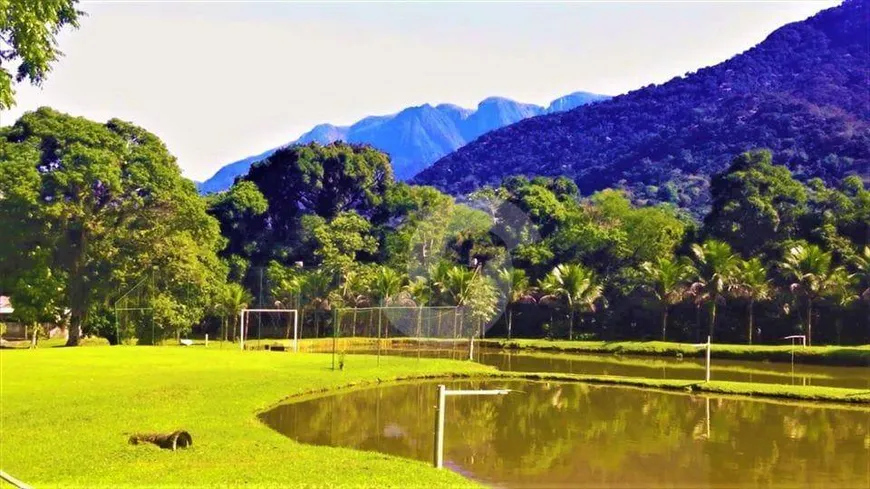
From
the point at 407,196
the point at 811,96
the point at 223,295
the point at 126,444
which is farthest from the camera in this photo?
the point at 811,96

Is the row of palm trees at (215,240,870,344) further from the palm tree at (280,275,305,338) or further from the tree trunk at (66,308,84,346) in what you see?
the tree trunk at (66,308,84,346)

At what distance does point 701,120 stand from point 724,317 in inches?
3189

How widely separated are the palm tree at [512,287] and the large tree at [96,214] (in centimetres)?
1916

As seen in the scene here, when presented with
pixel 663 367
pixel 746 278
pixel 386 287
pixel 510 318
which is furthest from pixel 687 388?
pixel 386 287

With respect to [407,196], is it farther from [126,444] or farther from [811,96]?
[811,96]

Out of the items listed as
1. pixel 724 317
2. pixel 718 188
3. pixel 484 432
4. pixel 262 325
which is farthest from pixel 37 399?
pixel 718 188

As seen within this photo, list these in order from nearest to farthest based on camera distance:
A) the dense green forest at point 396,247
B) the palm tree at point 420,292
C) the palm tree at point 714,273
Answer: the dense green forest at point 396,247 → the palm tree at point 714,273 → the palm tree at point 420,292

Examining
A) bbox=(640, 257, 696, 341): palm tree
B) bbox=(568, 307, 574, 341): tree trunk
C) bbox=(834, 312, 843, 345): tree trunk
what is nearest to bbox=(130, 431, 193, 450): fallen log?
bbox=(640, 257, 696, 341): palm tree

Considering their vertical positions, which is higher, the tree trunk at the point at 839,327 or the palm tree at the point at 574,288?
the palm tree at the point at 574,288

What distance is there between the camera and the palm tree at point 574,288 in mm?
48219

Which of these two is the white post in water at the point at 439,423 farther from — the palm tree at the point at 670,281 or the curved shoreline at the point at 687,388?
the palm tree at the point at 670,281

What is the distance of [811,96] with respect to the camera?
110 m

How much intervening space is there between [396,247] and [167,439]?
4553cm

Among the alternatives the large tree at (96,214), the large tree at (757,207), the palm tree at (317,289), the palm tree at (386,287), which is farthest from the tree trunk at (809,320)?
the large tree at (96,214)
